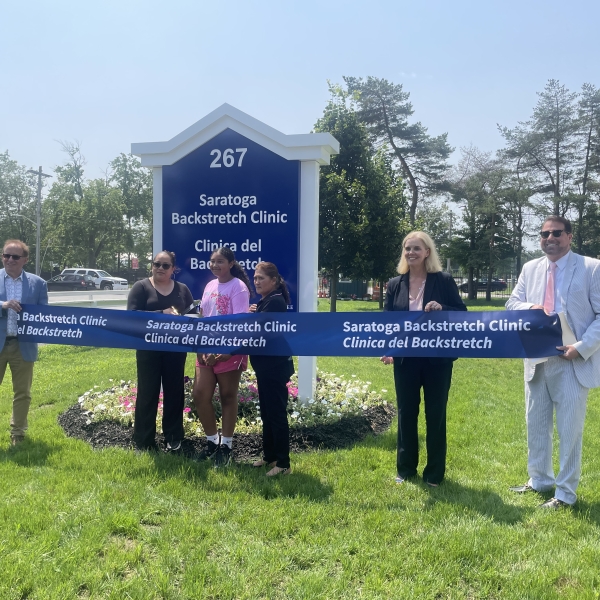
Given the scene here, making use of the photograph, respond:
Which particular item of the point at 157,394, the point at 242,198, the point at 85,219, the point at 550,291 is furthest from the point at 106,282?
the point at 550,291

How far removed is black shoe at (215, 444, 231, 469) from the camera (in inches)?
175

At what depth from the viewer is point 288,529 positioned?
3371mm

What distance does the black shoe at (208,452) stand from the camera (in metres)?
4.64

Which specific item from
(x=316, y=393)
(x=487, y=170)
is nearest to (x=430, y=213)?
(x=487, y=170)

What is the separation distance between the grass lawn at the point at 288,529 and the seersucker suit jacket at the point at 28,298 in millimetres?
890

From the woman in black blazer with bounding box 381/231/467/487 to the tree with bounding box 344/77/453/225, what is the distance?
33.3m

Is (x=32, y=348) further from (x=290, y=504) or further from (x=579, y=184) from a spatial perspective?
(x=579, y=184)

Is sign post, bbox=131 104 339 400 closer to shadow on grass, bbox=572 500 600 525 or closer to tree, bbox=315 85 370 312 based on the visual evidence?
shadow on grass, bbox=572 500 600 525

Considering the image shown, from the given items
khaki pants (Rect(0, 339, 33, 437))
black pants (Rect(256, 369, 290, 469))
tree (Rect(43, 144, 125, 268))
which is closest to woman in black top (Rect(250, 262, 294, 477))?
black pants (Rect(256, 369, 290, 469))

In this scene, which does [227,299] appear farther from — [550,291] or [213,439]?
[550,291]

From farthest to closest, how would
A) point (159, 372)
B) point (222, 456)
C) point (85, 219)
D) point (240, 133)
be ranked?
1. point (85, 219)
2. point (240, 133)
3. point (159, 372)
4. point (222, 456)

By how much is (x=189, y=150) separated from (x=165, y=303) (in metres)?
2.23

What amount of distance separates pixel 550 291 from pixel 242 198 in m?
3.46

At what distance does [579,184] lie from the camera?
38.7 m
